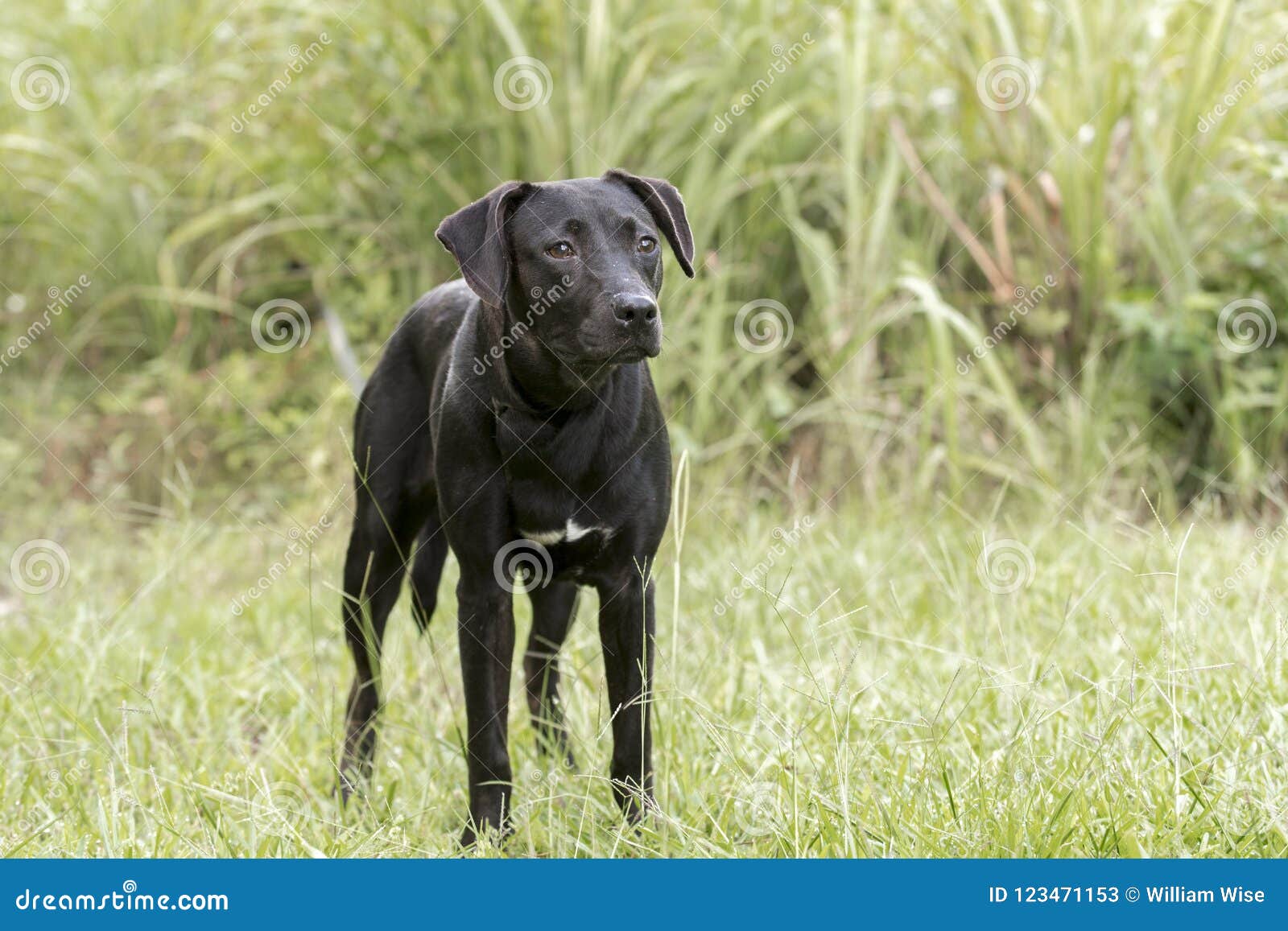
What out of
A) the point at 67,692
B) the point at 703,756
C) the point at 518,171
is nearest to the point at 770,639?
the point at 703,756

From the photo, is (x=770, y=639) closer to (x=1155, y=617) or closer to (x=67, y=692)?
(x=1155, y=617)

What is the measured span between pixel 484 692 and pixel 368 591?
2.33 feet

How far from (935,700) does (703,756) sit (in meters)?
0.63

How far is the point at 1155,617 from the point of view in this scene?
140 inches

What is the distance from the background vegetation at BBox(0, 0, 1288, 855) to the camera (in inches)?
146

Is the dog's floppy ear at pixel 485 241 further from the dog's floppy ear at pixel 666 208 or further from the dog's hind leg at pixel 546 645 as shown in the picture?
the dog's hind leg at pixel 546 645

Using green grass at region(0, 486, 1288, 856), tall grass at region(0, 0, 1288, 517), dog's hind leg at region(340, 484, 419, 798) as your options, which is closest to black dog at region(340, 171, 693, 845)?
green grass at region(0, 486, 1288, 856)

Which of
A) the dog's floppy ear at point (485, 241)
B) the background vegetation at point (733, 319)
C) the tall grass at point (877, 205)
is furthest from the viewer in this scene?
the tall grass at point (877, 205)

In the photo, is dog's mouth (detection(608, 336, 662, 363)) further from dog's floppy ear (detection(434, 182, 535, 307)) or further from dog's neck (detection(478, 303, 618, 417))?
dog's floppy ear (detection(434, 182, 535, 307))

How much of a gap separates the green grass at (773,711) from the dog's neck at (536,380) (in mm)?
467

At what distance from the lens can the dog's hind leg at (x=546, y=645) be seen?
323 cm

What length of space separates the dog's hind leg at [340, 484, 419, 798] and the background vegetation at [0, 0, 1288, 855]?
0.12 metres

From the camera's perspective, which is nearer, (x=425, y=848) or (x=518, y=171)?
(x=425, y=848)

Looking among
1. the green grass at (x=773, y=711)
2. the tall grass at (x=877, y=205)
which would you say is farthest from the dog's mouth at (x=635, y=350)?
the tall grass at (x=877, y=205)
